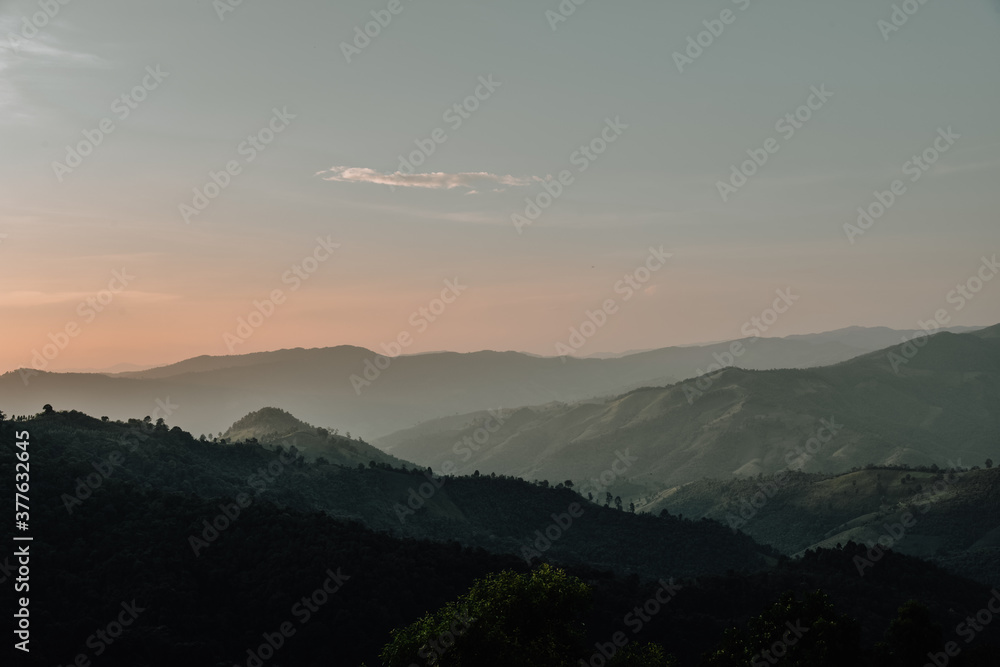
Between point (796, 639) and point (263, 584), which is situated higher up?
point (263, 584)

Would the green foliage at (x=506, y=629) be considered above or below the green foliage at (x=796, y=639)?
above

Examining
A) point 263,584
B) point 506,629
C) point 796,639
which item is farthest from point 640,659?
point 263,584

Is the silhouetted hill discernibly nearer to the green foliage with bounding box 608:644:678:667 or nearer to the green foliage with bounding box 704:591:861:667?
the green foliage with bounding box 704:591:861:667

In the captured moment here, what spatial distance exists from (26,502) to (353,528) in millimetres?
38413

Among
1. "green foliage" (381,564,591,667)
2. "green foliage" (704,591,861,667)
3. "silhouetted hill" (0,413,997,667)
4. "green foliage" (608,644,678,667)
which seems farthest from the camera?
"silhouetted hill" (0,413,997,667)

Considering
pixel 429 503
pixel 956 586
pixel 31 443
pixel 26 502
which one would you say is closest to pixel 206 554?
pixel 26 502

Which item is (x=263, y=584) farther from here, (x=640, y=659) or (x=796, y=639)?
(x=796, y=639)

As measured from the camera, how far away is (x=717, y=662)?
60.9m

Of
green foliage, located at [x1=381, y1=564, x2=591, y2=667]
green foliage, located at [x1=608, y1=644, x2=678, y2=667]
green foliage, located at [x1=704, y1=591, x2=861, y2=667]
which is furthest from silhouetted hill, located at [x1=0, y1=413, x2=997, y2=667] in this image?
green foliage, located at [x1=608, y1=644, x2=678, y2=667]

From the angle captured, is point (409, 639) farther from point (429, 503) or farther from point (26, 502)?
point (429, 503)

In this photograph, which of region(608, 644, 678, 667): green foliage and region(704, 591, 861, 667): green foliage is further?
region(608, 644, 678, 667): green foliage

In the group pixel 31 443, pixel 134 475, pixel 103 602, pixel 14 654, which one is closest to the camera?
pixel 14 654

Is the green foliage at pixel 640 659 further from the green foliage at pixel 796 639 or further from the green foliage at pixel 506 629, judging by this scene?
the green foliage at pixel 796 639

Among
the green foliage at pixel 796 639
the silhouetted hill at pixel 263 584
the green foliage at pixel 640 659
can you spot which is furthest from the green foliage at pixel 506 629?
the green foliage at pixel 796 639
